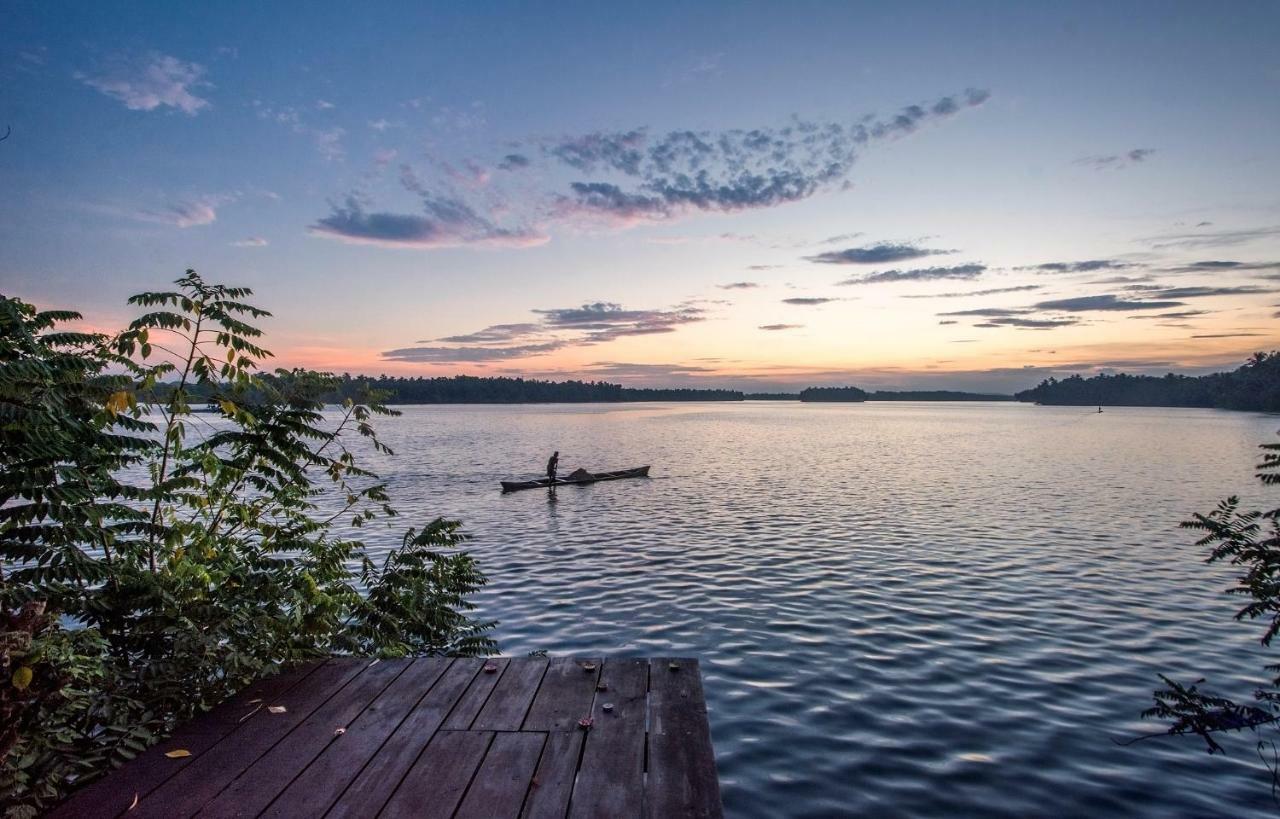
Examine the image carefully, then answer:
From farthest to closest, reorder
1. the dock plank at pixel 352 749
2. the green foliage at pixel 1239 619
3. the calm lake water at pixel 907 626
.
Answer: the calm lake water at pixel 907 626 → the green foliage at pixel 1239 619 → the dock plank at pixel 352 749

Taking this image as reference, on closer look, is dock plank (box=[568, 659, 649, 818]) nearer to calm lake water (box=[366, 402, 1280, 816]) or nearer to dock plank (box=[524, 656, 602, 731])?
dock plank (box=[524, 656, 602, 731])

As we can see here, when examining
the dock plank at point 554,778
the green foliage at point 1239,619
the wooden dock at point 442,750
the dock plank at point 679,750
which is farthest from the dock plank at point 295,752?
the green foliage at point 1239,619

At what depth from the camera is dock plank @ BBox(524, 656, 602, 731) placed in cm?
609

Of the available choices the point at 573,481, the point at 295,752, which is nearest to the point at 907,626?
the point at 295,752

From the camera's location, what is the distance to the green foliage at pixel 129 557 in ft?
16.8

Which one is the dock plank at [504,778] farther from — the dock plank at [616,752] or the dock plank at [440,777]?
the dock plank at [616,752]

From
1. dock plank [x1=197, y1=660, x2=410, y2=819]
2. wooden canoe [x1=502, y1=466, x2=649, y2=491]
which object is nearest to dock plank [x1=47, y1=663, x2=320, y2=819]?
dock plank [x1=197, y1=660, x2=410, y2=819]

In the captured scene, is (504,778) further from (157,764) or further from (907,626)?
(907,626)

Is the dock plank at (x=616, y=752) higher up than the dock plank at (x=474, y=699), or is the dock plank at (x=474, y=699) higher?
the dock plank at (x=616, y=752)

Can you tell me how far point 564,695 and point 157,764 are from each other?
132 inches

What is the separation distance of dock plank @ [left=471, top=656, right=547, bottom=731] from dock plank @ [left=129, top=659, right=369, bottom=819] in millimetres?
1672

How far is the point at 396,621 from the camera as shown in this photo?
37.8ft

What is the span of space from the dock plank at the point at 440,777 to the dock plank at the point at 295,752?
905 millimetres

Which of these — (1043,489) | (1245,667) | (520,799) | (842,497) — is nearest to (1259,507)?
(1043,489)
